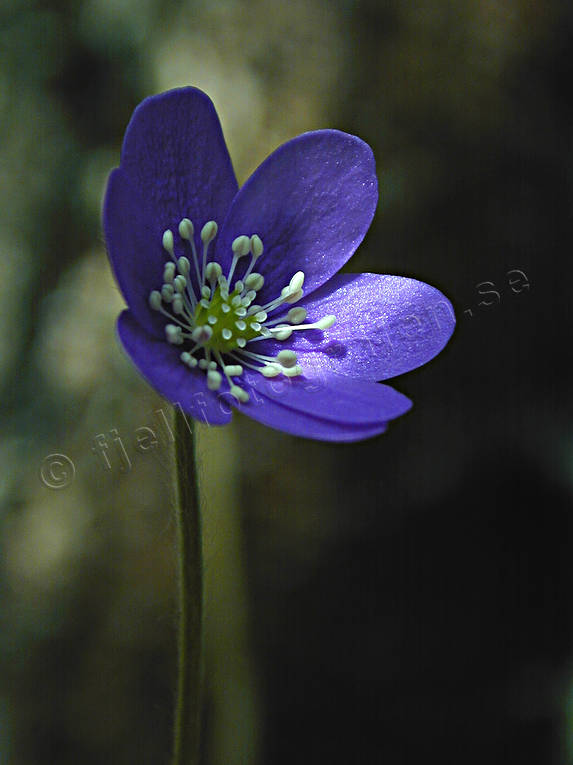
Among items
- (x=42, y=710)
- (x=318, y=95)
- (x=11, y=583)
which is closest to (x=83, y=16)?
(x=318, y=95)

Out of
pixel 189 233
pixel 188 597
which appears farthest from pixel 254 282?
pixel 188 597

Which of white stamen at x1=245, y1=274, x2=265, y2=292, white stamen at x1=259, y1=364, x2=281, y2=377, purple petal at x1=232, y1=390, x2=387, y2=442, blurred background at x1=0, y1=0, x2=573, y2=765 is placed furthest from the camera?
blurred background at x1=0, y1=0, x2=573, y2=765

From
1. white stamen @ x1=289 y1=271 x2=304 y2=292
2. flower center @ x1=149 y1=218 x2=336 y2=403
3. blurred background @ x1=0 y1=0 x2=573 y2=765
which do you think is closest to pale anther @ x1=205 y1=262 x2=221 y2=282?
flower center @ x1=149 y1=218 x2=336 y2=403

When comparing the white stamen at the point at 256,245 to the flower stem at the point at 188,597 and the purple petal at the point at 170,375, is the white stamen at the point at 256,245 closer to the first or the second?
the purple petal at the point at 170,375

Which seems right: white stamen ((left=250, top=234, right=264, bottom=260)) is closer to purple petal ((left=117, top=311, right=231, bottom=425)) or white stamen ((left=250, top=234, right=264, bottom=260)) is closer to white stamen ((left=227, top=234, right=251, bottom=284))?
white stamen ((left=227, top=234, right=251, bottom=284))

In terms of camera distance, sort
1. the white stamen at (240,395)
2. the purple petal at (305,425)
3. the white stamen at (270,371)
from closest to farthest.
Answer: the purple petal at (305,425)
the white stamen at (240,395)
the white stamen at (270,371)

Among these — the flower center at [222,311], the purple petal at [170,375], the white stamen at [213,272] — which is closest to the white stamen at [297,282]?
the flower center at [222,311]

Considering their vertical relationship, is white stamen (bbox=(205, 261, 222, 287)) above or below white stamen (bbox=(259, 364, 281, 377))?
above

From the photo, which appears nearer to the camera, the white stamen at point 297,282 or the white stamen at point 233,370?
the white stamen at point 233,370
